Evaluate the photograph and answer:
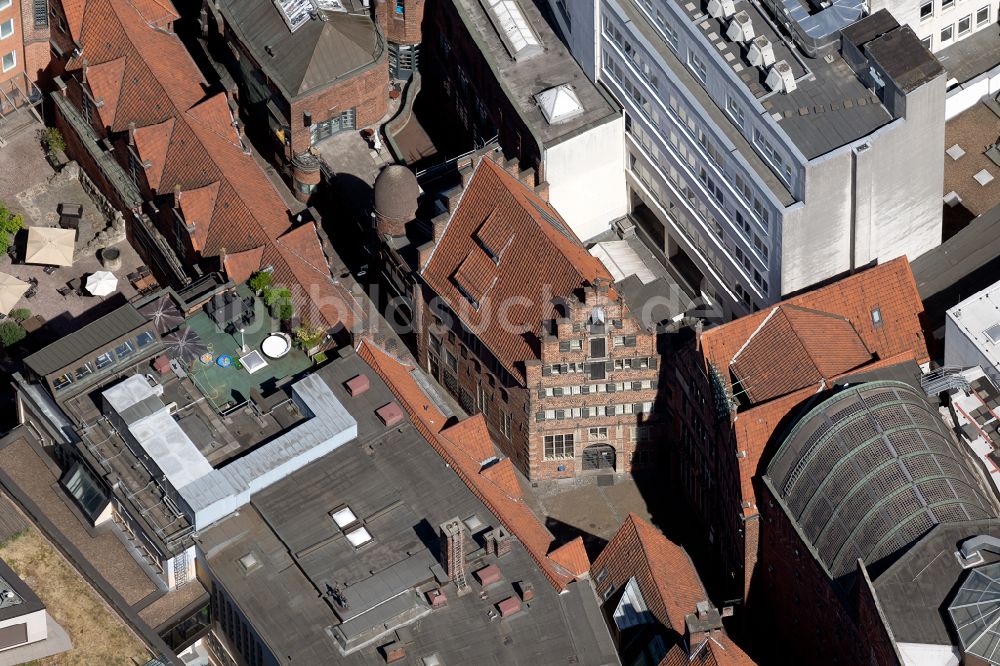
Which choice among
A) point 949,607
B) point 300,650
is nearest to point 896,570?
point 949,607

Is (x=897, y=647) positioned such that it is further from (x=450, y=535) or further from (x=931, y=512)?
(x=450, y=535)

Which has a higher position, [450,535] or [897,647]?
[450,535]

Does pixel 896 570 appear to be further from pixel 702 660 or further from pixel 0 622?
pixel 0 622

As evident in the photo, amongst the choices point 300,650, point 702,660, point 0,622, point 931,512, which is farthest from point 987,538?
point 0,622

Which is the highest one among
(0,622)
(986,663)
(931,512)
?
(0,622)

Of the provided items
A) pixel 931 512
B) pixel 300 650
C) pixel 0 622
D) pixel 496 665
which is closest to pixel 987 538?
pixel 931 512

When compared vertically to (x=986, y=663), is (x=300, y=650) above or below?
above

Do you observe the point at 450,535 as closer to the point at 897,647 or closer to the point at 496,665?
the point at 496,665
